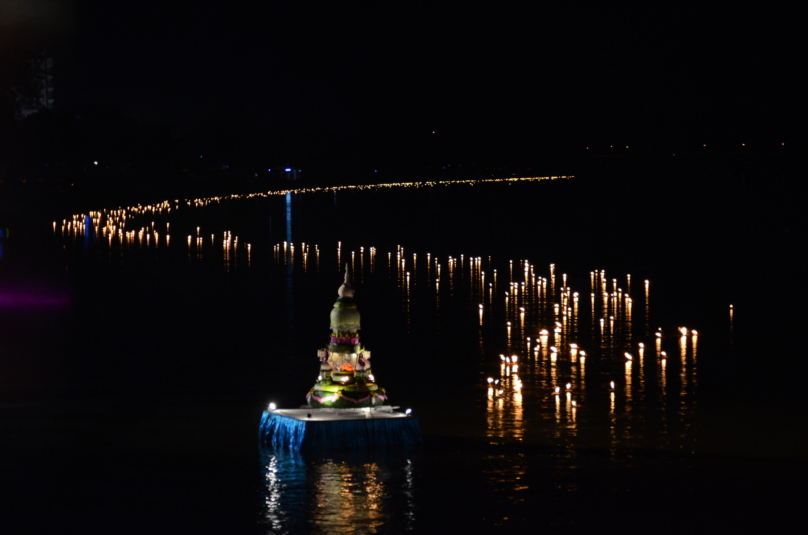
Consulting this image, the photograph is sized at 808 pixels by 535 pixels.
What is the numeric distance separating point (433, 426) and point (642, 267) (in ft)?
200

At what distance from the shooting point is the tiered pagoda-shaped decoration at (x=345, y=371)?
21297 mm

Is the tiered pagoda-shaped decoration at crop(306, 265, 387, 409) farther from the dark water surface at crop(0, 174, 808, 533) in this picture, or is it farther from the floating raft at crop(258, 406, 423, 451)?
the dark water surface at crop(0, 174, 808, 533)

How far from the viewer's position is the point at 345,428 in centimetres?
2109

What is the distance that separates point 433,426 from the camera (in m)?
25.5

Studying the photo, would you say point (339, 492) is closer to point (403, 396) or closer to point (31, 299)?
point (403, 396)

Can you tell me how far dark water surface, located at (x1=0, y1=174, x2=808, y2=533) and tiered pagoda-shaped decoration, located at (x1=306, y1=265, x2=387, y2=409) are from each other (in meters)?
1.03

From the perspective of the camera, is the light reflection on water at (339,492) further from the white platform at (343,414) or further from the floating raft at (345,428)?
the white platform at (343,414)

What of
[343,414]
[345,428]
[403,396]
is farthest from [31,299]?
[345,428]

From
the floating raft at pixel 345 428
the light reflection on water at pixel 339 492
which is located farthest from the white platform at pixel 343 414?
the light reflection on water at pixel 339 492

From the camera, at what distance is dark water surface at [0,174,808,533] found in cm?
1928

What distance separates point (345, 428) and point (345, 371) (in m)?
1.03

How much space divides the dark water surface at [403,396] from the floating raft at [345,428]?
32 centimetres

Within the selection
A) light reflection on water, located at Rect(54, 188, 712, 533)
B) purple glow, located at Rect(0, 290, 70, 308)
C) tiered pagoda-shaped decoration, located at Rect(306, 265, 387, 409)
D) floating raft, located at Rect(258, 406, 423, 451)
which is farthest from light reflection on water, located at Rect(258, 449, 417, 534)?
purple glow, located at Rect(0, 290, 70, 308)

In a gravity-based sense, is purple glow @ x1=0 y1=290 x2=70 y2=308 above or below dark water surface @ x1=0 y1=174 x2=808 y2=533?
above
